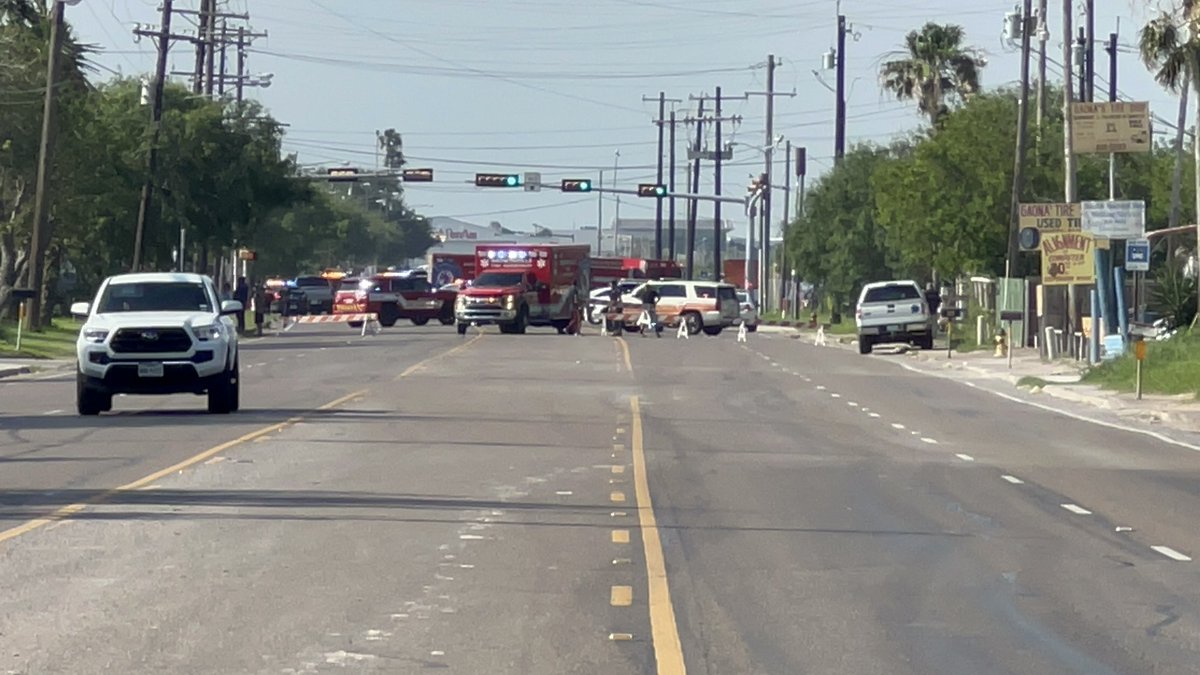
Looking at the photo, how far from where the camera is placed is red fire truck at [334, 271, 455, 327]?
231ft

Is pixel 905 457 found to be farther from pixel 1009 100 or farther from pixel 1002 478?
pixel 1009 100

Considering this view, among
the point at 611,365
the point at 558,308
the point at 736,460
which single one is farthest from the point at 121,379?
the point at 558,308

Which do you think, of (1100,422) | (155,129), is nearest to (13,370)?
(155,129)

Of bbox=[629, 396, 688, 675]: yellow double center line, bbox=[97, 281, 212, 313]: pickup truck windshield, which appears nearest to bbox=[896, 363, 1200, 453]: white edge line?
bbox=[629, 396, 688, 675]: yellow double center line

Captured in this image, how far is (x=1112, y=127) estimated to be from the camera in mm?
40406

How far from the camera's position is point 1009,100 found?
60438 millimetres

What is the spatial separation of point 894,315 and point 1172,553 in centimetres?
3989

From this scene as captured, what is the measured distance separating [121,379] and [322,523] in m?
11.1

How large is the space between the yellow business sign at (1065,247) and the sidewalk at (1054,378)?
6.38 feet

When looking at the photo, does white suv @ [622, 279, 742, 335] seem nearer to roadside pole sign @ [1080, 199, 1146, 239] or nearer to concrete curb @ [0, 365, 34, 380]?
roadside pole sign @ [1080, 199, 1146, 239]

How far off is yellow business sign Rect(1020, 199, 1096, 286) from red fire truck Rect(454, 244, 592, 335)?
22287 millimetres

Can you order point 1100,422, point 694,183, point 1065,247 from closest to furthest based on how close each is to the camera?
point 1100,422, point 1065,247, point 694,183

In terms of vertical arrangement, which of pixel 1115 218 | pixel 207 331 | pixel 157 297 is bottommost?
pixel 207 331

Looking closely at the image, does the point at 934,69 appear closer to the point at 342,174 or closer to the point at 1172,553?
the point at 342,174
